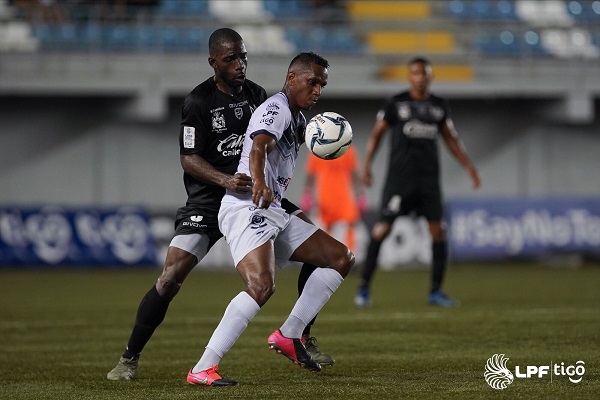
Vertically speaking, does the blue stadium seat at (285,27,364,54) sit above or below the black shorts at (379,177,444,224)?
above

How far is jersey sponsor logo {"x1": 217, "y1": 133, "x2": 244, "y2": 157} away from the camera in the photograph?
736 cm

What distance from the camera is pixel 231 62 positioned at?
7145 millimetres

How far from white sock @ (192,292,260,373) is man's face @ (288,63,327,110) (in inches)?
52.2

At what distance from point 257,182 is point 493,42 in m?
18.3

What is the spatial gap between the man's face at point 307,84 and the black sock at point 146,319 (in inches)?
61.7

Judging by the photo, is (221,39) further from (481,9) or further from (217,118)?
(481,9)

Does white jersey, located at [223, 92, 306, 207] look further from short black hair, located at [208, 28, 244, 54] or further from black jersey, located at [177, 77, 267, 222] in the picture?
short black hair, located at [208, 28, 244, 54]

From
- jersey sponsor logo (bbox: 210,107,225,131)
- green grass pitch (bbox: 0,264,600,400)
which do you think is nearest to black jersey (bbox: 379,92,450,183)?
green grass pitch (bbox: 0,264,600,400)

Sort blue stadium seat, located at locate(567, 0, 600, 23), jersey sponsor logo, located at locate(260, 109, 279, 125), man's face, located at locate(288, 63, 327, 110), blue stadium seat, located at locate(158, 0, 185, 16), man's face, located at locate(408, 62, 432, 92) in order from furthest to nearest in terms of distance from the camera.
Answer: blue stadium seat, located at locate(567, 0, 600, 23) < blue stadium seat, located at locate(158, 0, 185, 16) < man's face, located at locate(408, 62, 432, 92) < man's face, located at locate(288, 63, 327, 110) < jersey sponsor logo, located at locate(260, 109, 279, 125)

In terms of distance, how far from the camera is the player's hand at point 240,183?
6.86 m

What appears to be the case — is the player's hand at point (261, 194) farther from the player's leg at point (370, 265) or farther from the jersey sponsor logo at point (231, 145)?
the player's leg at point (370, 265)

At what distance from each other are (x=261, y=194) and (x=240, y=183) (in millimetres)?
308

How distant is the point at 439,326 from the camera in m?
10.1

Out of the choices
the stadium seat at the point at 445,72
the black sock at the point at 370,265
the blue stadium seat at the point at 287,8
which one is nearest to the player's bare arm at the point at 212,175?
the black sock at the point at 370,265
